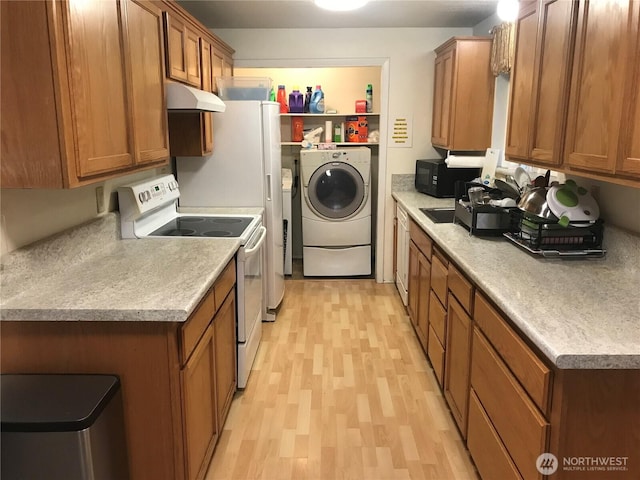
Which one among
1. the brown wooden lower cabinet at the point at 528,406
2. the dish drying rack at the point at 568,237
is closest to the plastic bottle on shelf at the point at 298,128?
the brown wooden lower cabinet at the point at 528,406

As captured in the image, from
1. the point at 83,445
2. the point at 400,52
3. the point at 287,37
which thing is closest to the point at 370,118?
the point at 400,52

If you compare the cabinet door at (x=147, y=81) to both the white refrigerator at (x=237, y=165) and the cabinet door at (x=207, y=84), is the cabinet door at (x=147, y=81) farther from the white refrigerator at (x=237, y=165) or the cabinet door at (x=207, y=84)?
the white refrigerator at (x=237, y=165)

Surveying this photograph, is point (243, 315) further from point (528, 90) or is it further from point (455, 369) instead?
point (528, 90)

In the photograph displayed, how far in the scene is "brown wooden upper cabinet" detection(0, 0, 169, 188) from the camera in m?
1.55

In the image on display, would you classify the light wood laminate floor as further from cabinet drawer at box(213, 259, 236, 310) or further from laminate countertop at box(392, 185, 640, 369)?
laminate countertop at box(392, 185, 640, 369)

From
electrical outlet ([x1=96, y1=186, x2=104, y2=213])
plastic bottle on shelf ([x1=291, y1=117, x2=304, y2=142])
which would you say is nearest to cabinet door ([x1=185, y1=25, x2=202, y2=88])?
electrical outlet ([x1=96, y1=186, x2=104, y2=213])

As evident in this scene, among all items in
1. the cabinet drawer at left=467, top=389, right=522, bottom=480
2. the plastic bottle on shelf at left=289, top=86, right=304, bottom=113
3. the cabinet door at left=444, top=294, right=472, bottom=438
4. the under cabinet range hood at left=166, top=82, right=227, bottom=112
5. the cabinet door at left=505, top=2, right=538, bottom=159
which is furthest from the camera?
the plastic bottle on shelf at left=289, top=86, right=304, bottom=113

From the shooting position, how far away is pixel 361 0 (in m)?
2.93

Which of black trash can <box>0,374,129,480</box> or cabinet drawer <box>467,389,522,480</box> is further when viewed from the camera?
cabinet drawer <box>467,389,522,480</box>

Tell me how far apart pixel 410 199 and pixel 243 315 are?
1965 millimetres

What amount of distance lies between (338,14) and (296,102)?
1364 mm

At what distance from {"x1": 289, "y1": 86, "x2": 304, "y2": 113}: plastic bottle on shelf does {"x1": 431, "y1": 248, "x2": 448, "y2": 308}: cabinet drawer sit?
9.13 feet

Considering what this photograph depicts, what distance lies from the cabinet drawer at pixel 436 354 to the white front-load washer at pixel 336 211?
6.44 feet

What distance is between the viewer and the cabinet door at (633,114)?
1.61 m
